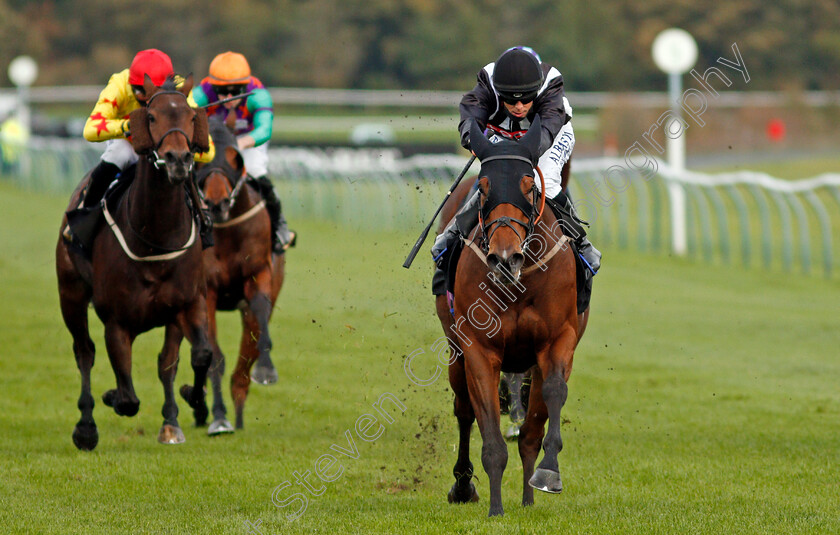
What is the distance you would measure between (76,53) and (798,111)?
101ft

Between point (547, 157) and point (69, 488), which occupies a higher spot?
point (547, 157)

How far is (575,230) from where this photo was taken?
591 centimetres

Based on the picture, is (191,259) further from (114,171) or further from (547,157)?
(547,157)

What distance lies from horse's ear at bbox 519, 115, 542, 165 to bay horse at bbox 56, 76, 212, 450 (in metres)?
1.90

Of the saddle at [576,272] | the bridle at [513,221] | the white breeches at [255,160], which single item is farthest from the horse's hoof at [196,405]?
the bridle at [513,221]

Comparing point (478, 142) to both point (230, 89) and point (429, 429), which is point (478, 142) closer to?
point (429, 429)

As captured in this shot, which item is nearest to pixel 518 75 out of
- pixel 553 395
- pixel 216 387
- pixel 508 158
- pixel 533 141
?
pixel 533 141

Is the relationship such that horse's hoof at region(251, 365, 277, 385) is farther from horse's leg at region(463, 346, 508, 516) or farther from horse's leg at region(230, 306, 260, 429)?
horse's leg at region(463, 346, 508, 516)

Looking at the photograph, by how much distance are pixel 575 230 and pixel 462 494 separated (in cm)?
138

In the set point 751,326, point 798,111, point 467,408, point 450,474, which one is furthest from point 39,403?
point 798,111

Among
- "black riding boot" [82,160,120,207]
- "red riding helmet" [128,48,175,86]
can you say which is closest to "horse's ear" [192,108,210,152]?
"red riding helmet" [128,48,175,86]

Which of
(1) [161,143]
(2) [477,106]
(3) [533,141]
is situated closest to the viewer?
(3) [533,141]

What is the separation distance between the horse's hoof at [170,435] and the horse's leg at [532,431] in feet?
→ 8.45

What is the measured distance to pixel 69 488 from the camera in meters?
6.41
